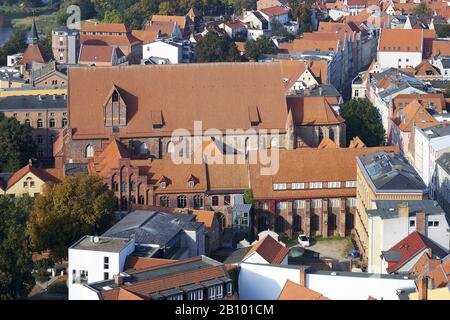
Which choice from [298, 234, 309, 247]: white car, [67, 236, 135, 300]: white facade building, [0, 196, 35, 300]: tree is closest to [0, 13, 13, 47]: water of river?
[298, 234, 309, 247]: white car

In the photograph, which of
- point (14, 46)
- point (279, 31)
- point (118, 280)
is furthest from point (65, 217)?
point (279, 31)

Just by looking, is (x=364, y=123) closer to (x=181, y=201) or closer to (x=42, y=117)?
(x=181, y=201)

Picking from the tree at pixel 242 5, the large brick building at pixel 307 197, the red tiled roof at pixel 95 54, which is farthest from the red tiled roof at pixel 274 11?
the large brick building at pixel 307 197

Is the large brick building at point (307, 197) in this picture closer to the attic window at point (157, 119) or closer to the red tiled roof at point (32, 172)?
the attic window at point (157, 119)
